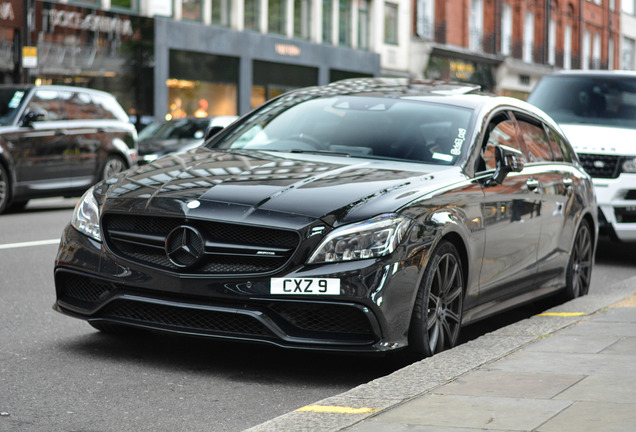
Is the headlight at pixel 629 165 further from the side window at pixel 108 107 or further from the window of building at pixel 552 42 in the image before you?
the window of building at pixel 552 42

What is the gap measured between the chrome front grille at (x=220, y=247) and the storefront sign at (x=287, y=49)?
1274 inches

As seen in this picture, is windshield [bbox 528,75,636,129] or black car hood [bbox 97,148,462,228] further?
windshield [bbox 528,75,636,129]

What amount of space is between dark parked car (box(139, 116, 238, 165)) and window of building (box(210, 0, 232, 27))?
12776 mm

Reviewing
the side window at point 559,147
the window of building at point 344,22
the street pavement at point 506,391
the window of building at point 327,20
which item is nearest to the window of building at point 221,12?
the window of building at point 327,20

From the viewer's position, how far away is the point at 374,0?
42500 millimetres

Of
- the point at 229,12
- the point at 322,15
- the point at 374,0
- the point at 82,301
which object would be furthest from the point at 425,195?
the point at 374,0

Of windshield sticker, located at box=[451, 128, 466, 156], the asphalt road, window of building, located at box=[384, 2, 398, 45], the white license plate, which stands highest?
window of building, located at box=[384, 2, 398, 45]

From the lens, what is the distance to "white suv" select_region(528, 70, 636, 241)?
1178cm

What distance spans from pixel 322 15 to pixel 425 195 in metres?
34.7

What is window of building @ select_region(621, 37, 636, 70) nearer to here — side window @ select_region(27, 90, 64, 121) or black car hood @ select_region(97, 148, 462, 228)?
side window @ select_region(27, 90, 64, 121)

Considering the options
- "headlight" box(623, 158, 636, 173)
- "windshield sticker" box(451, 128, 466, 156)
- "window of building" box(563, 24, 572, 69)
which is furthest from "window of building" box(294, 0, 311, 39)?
"windshield sticker" box(451, 128, 466, 156)

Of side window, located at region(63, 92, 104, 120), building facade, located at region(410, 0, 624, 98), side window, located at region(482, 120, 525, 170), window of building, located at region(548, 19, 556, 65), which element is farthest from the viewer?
window of building, located at region(548, 19, 556, 65)

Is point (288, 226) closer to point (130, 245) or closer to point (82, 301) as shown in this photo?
point (130, 245)

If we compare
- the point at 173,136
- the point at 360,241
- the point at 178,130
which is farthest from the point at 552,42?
the point at 360,241
